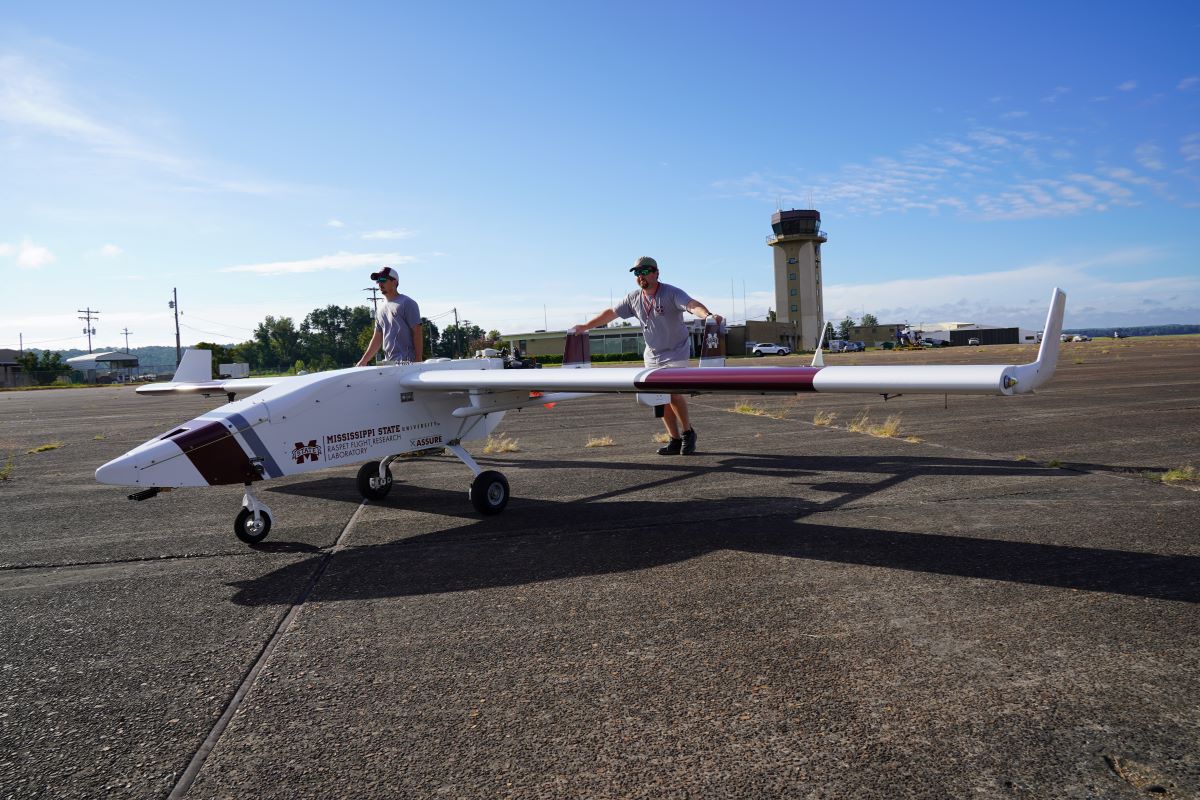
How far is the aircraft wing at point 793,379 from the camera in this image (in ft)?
14.5

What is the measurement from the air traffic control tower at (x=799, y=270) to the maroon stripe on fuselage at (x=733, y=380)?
9597 cm

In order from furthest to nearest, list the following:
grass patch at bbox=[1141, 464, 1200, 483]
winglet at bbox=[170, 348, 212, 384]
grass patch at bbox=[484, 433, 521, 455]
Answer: grass patch at bbox=[484, 433, 521, 455] → winglet at bbox=[170, 348, 212, 384] → grass patch at bbox=[1141, 464, 1200, 483]

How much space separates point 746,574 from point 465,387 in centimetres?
299

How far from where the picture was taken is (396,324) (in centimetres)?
783

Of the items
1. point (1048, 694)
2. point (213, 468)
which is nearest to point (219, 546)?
point (213, 468)

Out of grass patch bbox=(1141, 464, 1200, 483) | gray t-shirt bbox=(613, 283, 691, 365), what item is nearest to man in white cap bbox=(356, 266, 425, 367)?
gray t-shirt bbox=(613, 283, 691, 365)

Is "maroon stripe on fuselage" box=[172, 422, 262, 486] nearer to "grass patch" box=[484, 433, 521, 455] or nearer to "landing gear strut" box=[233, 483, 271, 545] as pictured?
"landing gear strut" box=[233, 483, 271, 545]

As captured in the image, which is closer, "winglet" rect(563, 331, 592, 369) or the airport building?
"winglet" rect(563, 331, 592, 369)

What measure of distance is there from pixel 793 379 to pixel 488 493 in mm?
3076

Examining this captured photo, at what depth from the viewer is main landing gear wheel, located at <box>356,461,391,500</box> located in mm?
7664

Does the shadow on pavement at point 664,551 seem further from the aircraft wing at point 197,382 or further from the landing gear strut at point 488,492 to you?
the aircraft wing at point 197,382

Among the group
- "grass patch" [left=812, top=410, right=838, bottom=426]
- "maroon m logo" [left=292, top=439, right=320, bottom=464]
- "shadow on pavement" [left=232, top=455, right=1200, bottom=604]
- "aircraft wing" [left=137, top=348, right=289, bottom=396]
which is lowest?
"shadow on pavement" [left=232, top=455, right=1200, bottom=604]

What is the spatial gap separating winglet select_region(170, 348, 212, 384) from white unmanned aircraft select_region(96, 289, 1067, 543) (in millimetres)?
3119

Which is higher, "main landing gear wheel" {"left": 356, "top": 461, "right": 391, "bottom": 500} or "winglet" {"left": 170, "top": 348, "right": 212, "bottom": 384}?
"winglet" {"left": 170, "top": 348, "right": 212, "bottom": 384}
